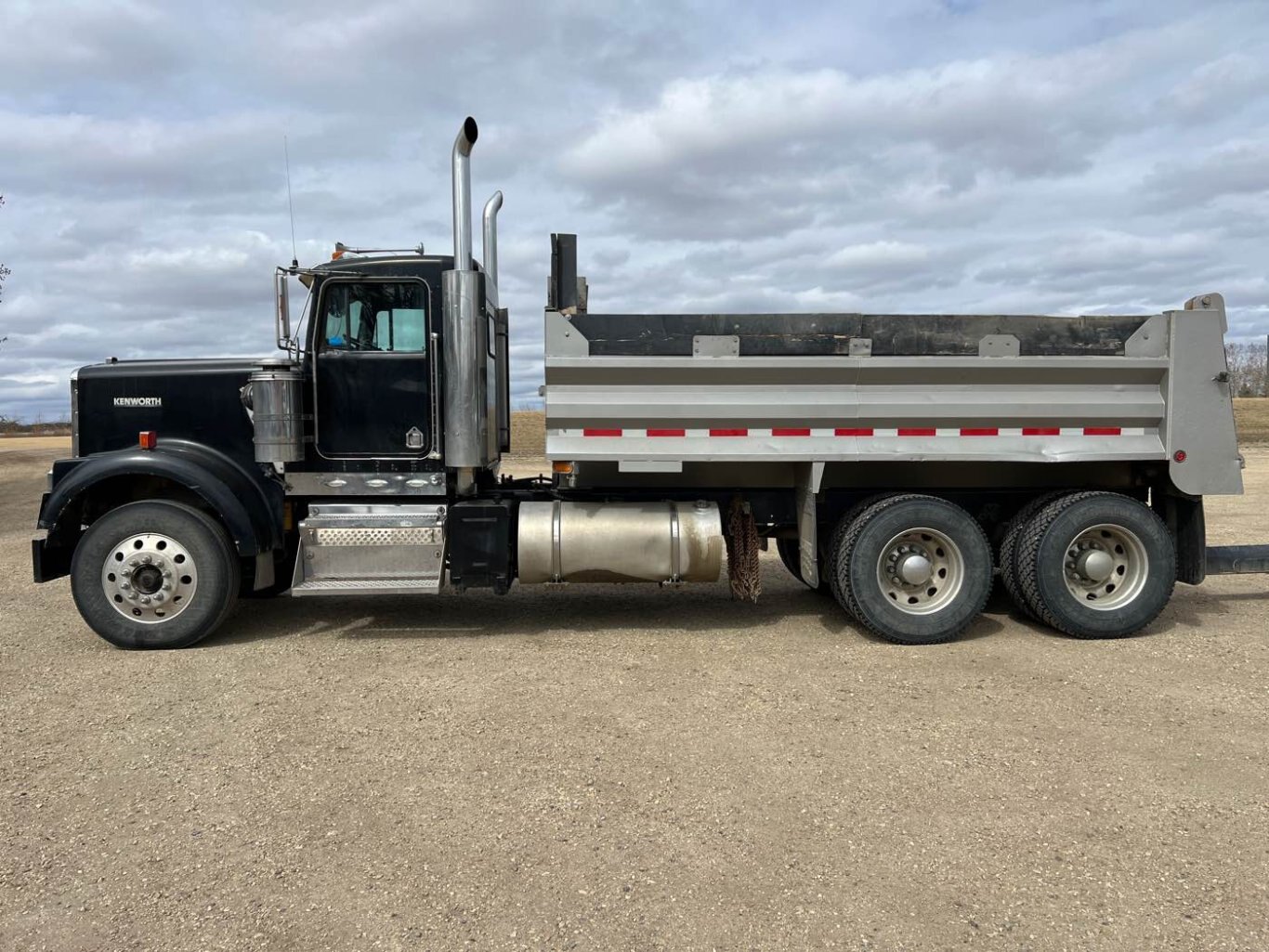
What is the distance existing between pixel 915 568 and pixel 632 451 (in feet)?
7.16

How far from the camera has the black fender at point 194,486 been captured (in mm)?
5758

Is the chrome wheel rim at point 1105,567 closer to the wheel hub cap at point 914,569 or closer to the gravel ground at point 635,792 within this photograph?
the gravel ground at point 635,792

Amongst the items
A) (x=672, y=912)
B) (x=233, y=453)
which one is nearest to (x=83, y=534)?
(x=233, y=453)

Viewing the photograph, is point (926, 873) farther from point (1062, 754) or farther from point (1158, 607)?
point (1158, 607)

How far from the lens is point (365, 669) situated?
5426 mm

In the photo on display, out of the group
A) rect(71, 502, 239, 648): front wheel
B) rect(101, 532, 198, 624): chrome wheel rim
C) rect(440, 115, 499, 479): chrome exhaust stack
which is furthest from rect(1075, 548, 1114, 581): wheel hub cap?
rect(101, 532, 198, 624): chrome wheel rim

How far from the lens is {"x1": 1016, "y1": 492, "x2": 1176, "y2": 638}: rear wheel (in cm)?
597

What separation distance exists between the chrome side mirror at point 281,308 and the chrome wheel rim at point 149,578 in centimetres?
161

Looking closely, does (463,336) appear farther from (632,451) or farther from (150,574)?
(150,574)

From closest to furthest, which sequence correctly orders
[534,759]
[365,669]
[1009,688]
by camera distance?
1. [534,759]
2. [1009,688]
3. [365,669]

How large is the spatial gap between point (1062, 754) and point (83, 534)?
20.5 ft

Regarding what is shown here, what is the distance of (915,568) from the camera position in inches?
234

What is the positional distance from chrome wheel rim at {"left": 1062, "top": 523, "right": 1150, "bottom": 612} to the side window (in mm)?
4989

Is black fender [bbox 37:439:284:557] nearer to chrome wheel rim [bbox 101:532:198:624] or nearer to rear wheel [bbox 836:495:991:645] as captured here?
chrome wheel rim [bbox 101:532:198:624]
